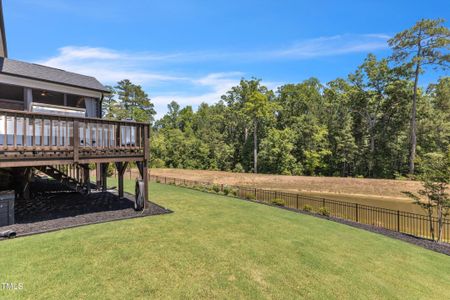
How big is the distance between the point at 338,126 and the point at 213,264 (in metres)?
32.3

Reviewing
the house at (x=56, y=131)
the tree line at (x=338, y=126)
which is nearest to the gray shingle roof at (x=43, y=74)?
the house at (x=56, y=131)

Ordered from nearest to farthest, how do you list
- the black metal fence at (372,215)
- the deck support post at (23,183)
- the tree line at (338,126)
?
the deck support post at (23,183) < the black metal fence at (372,215) < the tree line at (338,126)

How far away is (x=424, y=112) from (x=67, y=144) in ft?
116

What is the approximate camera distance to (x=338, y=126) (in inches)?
1245

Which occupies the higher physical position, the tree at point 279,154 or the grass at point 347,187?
the tree at point 279,154

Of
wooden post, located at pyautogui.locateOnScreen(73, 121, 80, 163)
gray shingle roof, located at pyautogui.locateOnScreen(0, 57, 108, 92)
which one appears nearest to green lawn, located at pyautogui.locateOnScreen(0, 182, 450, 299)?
wooden post, located at pyautogui.locateOnScreen(73, 121, 80, 163)

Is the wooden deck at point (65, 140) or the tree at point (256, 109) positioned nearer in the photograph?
the wooden deck at point (65, 140)

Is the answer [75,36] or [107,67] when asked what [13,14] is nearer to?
[75,36]

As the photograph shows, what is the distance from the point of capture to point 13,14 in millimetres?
8562

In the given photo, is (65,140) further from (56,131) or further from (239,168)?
(239,168)

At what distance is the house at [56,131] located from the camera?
541 cm

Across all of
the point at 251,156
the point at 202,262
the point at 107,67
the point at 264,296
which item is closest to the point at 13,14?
the point at 107,67

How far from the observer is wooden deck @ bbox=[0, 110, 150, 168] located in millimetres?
5289

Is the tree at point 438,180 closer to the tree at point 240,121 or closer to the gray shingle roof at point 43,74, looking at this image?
the gray shingle roof at point 43,74
